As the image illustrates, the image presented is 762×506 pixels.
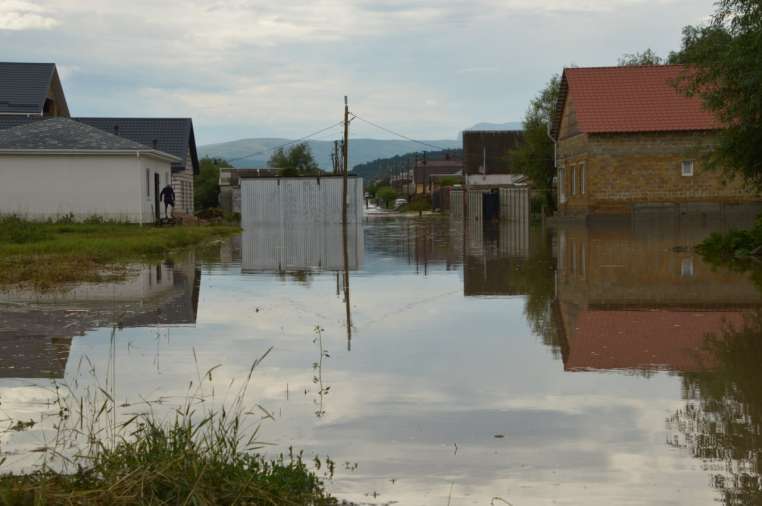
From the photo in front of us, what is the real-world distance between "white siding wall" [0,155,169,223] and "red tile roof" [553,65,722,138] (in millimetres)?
18618

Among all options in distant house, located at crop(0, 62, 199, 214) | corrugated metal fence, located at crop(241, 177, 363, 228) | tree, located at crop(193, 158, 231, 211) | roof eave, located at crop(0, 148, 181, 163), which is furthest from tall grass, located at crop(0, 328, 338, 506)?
tree, located at crop(193, 158, 231, 211)

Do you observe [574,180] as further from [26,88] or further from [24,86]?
[24,86]

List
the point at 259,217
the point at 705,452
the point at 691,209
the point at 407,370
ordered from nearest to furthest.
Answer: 1. the point at 705,452
2. the point at 407,370
3. the point at 691,209
4. the point at 259,217

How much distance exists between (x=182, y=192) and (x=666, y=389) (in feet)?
151

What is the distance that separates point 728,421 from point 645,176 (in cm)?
3595

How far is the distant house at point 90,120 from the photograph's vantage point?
1977 inches

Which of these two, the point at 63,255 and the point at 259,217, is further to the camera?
the point at 259,217

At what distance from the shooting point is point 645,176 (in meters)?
41.3

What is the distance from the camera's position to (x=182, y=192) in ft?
171

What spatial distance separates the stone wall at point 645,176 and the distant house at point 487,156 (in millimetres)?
40837

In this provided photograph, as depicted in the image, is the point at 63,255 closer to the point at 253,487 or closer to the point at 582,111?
the point at 253,487

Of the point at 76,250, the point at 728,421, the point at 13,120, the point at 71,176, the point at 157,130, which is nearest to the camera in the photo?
the point at 728,421

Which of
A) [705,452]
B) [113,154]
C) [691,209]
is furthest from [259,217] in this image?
[705,452]

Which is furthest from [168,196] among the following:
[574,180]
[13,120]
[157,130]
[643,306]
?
[643,306]
